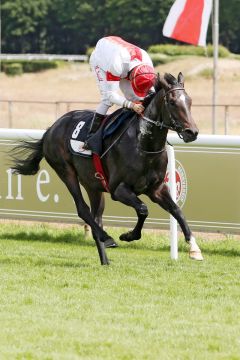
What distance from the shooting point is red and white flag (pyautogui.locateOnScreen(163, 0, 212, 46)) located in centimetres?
1732

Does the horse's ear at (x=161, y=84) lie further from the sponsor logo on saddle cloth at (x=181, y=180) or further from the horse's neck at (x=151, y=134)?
the sponsor logo on saddle cloth at (x=181, y=180)

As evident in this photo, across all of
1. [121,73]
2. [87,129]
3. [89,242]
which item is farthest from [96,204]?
[89,242]

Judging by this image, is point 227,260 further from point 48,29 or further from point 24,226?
point 48,29

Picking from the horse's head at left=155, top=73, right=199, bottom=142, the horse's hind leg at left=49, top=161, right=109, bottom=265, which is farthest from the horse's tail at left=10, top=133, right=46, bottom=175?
the horse's head at left=155, top=73, right=199, bottom=142

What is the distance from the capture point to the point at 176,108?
841 centimetres

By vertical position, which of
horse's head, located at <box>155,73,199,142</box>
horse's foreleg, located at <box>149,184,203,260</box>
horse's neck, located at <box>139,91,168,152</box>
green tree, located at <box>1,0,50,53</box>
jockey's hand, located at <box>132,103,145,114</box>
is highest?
horse's head, located at <box>155,73,199,142</box>

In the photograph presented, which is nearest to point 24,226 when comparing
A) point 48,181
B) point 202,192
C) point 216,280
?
point 48,181

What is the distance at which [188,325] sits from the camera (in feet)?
21.0

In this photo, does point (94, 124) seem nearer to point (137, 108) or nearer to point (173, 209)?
point (137, 108)

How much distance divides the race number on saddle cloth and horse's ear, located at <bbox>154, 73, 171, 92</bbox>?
0.43 ft

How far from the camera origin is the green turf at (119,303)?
19.0 ft

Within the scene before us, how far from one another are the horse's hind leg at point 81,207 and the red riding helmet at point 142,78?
1.12 metres

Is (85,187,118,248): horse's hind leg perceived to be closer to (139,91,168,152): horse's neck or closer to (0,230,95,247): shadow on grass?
(139,91,168,152): horse's neck

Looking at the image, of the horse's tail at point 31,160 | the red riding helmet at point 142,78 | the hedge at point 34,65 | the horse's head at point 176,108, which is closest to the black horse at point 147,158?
the horse's head at point 176,108
